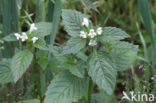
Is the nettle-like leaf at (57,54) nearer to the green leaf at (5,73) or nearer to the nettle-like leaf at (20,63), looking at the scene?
the nettle-like leaf at (20,63)

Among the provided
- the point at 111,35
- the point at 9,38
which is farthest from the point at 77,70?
the point at 9,38

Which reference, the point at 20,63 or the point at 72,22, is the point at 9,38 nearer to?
the point at 20,63

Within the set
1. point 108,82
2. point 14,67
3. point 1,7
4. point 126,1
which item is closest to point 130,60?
point 108,82

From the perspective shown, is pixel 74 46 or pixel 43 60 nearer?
pixel 74 46

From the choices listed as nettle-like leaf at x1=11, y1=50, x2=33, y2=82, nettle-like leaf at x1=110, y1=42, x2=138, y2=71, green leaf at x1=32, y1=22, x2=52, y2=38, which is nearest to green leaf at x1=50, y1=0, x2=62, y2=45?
green leaf at x1=32, y1=22, x2=52, y2=38

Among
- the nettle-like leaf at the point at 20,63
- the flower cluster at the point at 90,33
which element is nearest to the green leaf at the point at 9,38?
the nettle-like leaf at the point at 20,63

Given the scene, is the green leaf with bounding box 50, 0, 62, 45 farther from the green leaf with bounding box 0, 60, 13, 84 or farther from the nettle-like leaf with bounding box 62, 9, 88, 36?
the green leaf with bounding box 0, 60, 13, 84
